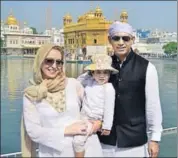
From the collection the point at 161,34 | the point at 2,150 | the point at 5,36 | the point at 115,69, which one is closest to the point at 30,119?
the point at 115,69

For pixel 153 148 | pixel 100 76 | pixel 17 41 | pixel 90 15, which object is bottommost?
pixel 153 148

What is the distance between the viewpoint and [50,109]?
514 millimetres

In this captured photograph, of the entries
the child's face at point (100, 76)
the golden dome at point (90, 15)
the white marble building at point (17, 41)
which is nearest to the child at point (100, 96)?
the child's face at point (100, 76)

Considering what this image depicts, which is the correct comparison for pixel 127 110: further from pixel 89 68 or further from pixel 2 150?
pixel 2 150

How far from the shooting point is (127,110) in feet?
1.96

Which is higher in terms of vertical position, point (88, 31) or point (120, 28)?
point (88, 31)

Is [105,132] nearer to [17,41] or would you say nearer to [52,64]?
[52,64]

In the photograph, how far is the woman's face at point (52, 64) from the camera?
50cm

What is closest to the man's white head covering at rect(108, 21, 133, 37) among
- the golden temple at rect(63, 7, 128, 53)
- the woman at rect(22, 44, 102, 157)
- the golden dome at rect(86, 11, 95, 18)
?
the woman at rect(22, 44, 102, 157)

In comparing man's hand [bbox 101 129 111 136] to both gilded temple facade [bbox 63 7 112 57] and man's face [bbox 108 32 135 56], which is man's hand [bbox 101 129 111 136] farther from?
gilded temple facade [bbox 63 7 112 57]

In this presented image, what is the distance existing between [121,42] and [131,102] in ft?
0.33

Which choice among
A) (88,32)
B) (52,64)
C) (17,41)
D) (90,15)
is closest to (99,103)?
(52,64)

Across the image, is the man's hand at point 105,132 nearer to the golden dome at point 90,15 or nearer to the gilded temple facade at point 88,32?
the gilded temple facade at point 88,32

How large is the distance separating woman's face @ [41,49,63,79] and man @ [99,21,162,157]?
4.7 inches
